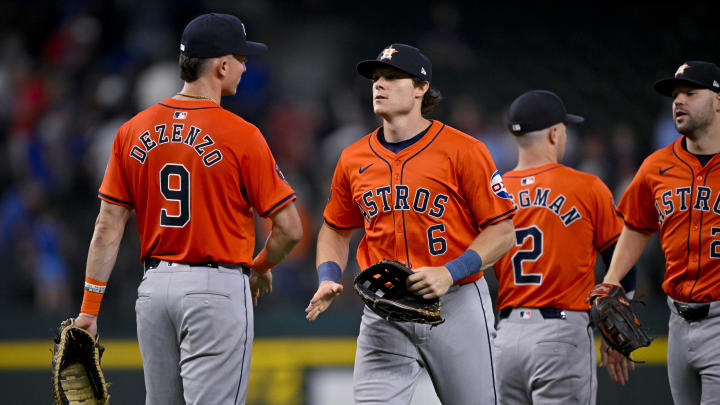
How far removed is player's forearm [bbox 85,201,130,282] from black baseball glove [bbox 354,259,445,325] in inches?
51.8

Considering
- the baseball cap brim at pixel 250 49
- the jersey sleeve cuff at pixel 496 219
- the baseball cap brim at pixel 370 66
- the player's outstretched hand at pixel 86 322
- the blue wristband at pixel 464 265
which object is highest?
the baseball cap brim at pixel 250 49

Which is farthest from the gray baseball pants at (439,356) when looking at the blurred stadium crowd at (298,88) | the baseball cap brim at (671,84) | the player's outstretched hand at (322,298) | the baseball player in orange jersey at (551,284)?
the blurred stadium crowd at (298,88)

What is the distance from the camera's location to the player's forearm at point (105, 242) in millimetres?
4508

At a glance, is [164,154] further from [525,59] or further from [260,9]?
[260,9]

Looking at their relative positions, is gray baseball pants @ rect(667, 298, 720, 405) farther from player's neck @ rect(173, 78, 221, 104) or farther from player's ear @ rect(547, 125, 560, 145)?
player's neck @ rect(173, 78, 221, 104)

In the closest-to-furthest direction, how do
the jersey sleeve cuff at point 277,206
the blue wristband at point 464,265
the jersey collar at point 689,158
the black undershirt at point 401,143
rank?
the blue wristband at point 464,265 < the jersey sleeve cuff at point 277,206 < the black undershirt at point 401,143 < the jersey collar at point 689,158

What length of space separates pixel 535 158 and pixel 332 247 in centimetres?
165

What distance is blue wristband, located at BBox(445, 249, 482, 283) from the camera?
418 cm

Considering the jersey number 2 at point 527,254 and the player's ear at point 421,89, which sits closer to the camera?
the player's ear at point 421,89

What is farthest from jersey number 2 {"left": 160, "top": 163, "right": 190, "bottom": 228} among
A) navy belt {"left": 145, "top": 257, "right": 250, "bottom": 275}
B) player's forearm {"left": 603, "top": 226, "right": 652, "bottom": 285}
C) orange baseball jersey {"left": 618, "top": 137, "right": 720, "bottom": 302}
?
Answer: orange baseball jersey {"left": 618, "top": 137, "right": 720, "bottom": 302}

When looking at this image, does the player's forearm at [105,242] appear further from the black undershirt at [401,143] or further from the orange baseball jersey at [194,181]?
the black undershirt at [401,143]

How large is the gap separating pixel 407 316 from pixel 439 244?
490 mm

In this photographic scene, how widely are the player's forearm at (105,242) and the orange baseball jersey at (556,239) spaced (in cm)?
237

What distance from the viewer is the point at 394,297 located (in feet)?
14.0
